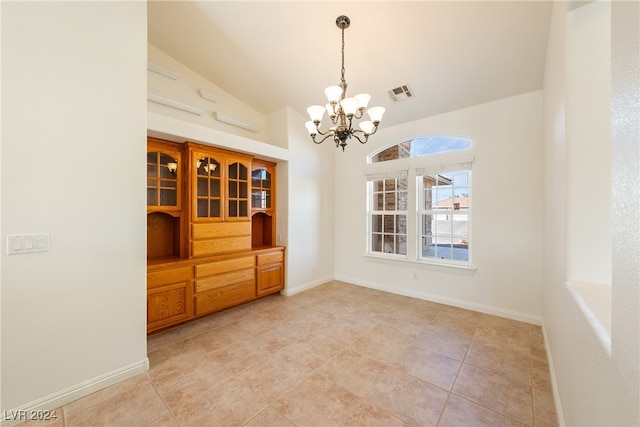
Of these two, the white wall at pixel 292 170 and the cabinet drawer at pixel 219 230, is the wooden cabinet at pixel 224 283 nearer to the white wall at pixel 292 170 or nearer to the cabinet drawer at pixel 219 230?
the cabinet drawer at pixel 219 230

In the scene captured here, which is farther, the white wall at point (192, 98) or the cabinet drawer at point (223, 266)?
the white wall at point (192, 98)

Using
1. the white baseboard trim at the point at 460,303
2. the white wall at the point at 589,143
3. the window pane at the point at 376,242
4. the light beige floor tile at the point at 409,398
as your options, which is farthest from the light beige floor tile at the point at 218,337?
the white wall at the point at 589,143

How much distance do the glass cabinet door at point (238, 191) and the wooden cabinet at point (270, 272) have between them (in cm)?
75

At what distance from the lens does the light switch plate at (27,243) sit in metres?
1.62

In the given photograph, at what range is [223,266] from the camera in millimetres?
3418

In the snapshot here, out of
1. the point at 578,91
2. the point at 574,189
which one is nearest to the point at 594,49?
the point at 578,91

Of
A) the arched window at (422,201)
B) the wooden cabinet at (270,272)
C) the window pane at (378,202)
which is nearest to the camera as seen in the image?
the arched window at (422,201)

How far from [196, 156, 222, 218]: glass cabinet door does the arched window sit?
2.69 metres

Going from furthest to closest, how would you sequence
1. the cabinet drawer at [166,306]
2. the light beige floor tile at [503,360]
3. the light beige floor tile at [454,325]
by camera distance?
1. the light beige floor tile at [454,325]
2. the cabinet drawer at [166,306]
3. the light beige floor tile at [503,360]

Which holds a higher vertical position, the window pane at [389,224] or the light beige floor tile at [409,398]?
the window pane at [389,224]

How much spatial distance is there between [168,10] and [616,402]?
4.30 m

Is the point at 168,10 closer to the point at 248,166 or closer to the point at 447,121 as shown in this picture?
the point at 248,166


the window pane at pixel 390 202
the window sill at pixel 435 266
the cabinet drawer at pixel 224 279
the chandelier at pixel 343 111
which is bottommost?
the cabinet drawer at pixel 224 279

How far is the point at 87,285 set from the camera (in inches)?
75.7
